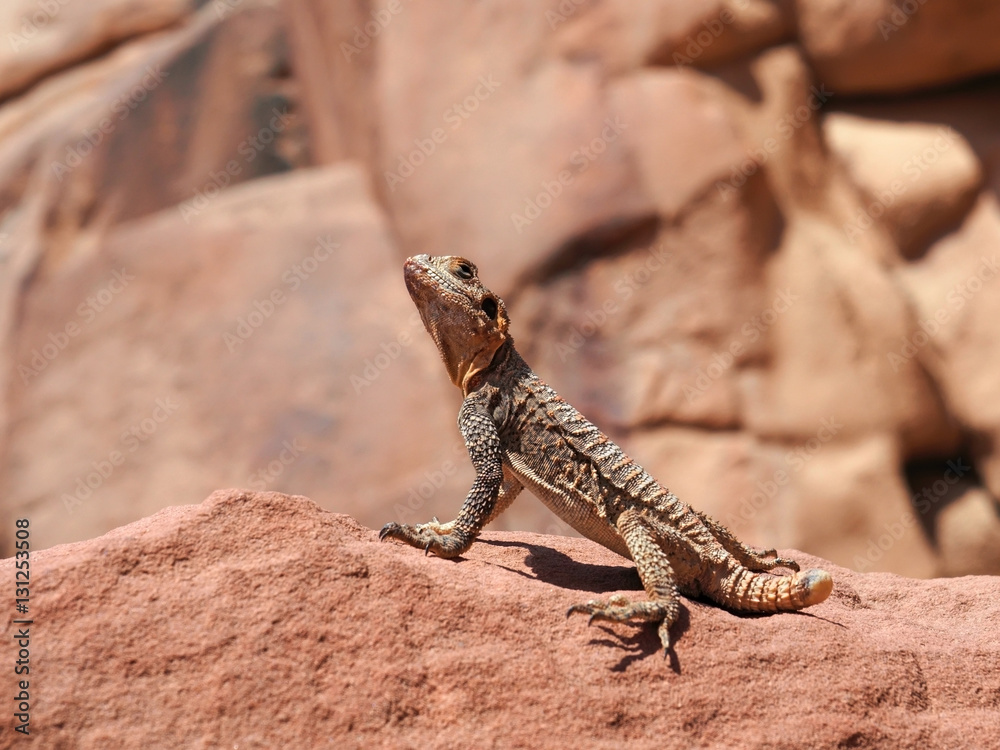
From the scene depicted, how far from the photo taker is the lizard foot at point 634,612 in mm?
3238

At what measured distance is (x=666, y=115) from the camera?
8812 millimetres

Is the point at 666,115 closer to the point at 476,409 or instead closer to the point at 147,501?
the point at 476,409

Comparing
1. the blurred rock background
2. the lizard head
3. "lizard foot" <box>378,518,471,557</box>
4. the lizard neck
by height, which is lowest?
"lizard foot" <box>378,518,471,557</box>

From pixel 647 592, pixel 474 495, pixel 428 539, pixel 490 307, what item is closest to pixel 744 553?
pixel 647 592

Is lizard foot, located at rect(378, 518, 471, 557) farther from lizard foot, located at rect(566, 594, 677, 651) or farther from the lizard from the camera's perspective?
lizard foot, located at rect(566, 594, 677, 651)

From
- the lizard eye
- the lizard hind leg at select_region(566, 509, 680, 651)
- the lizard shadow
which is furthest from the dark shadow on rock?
the lizard eye

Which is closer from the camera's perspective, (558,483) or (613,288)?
(558,483)

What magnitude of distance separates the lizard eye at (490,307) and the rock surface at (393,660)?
3.56ft

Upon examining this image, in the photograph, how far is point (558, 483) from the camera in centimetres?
387

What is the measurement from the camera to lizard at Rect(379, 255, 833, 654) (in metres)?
3.67

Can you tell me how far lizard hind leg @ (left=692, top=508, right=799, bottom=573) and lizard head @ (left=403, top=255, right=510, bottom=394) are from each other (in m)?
1.13

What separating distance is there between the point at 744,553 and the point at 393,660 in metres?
1.79

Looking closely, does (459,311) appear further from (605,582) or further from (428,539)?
(605,582)

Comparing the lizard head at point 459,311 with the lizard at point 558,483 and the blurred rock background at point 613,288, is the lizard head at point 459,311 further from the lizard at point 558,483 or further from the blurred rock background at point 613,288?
the blurred rock background at point 613,288
